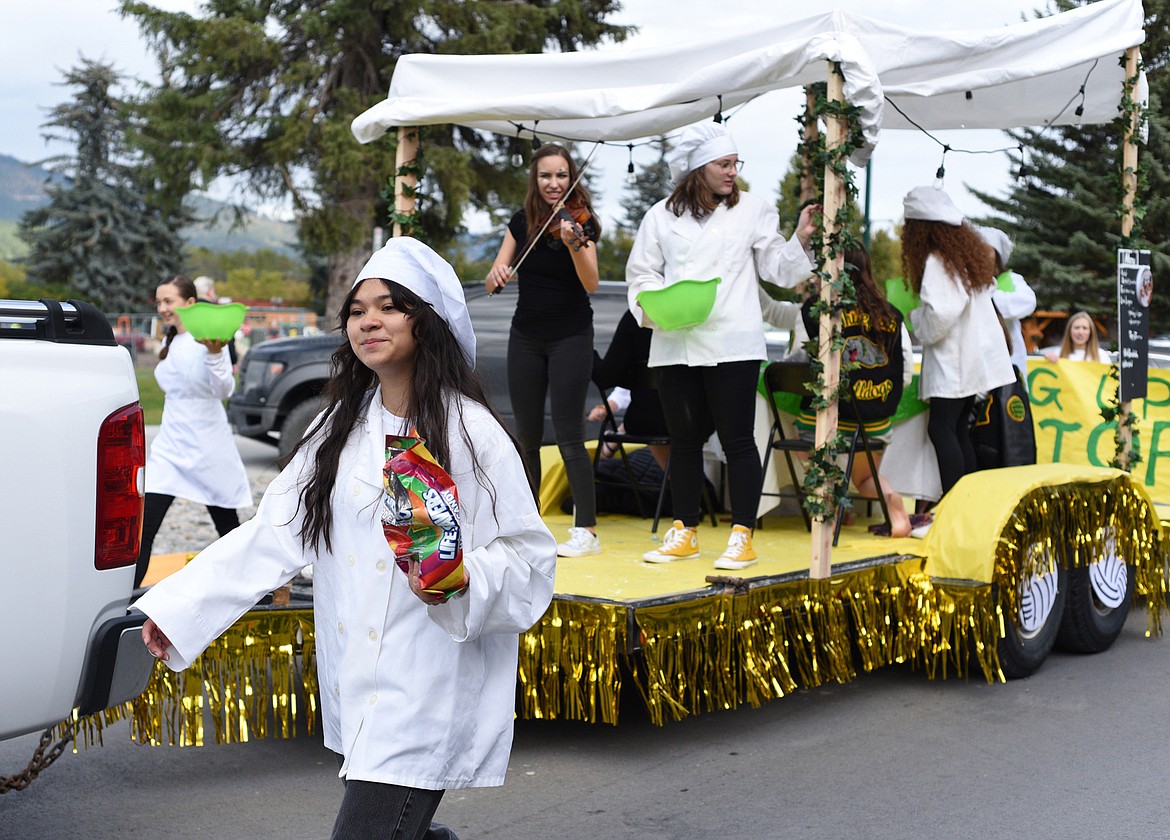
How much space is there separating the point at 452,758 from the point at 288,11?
104ft

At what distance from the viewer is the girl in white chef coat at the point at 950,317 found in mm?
6672

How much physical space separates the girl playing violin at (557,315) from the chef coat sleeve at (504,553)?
302 centimetres

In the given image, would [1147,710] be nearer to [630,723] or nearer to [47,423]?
[630,723]

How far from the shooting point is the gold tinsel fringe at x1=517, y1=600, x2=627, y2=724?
15.4 ft

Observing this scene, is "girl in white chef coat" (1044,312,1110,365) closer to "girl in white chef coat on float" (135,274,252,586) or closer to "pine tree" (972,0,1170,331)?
"girl in white chef coat on float" (135,274,252,586)

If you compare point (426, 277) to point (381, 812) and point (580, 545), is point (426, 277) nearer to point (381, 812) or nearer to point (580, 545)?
point (381, 812)

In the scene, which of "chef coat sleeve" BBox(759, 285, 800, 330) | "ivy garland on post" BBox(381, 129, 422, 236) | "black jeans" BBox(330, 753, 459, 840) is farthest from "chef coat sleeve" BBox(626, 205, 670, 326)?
"black jeans" BBox(330, 753, 459, 840)

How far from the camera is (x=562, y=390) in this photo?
234 inches

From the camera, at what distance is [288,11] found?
105ft

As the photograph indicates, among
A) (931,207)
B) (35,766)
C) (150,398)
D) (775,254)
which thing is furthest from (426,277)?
(150,398)

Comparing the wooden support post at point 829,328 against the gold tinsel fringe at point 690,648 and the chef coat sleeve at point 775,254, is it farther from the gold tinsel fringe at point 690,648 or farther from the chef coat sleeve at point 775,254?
the chef coat sleeve at point 775,254

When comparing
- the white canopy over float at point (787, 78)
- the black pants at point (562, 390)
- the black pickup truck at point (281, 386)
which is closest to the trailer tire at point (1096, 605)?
the white canopy over float at point (787, 78)

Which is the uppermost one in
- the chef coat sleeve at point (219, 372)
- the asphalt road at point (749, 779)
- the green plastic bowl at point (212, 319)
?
the green plastic bowl at point (212, 319)

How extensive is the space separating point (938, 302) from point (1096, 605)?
1.62 meters
